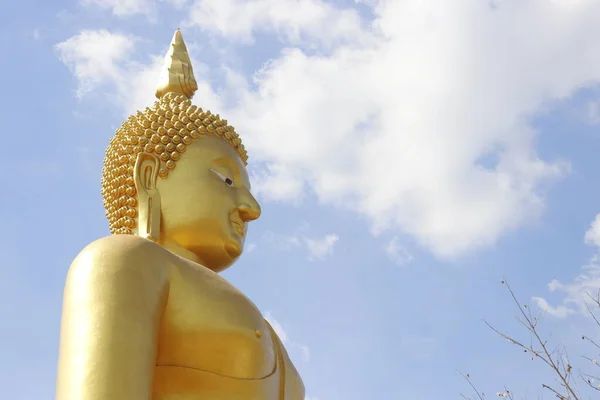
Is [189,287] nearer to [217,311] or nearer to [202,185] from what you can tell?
[217,311]

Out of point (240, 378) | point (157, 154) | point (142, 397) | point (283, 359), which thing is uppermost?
point (157, 154)

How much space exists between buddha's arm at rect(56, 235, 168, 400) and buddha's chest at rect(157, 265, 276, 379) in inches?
5.2

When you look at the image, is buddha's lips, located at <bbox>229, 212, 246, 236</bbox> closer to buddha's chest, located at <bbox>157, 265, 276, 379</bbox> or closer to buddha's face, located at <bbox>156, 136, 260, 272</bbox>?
buddha's face, located at <bbox>156, 136, 260, 272</bbox>

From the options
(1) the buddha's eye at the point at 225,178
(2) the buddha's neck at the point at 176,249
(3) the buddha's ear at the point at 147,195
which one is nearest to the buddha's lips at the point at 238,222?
(1) the buddha's eye at the point at 225,178

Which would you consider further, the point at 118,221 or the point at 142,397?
the point at 118,221

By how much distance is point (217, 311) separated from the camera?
473cm

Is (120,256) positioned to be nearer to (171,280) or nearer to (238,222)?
(171,280)

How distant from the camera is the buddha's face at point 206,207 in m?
5.36

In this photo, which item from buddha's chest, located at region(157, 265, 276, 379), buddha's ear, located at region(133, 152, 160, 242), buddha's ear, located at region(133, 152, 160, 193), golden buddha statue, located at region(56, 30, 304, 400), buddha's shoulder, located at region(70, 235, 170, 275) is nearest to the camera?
golden buddha statue, located at region(56, 30, 304, 400)

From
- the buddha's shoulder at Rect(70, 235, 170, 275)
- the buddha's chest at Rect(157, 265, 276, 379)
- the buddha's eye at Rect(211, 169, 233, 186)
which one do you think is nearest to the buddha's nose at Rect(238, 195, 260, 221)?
the buddha's eye at Rect(211, 169, 233, 186)

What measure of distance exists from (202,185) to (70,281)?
1252 mm

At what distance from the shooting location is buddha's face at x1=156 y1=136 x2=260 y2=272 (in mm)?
5355

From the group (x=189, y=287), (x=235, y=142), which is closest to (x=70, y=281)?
(x=189, y=287)

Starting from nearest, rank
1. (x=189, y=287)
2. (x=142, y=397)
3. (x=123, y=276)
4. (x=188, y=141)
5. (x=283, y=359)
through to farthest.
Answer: (x=142, y=397) → (x=123, y=276) → (x=189, y=287) → (x=283, y=359) → (x=188, y=141)
